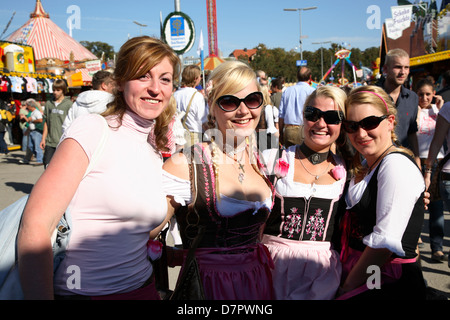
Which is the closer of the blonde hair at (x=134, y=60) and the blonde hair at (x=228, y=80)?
the blonde hair at (x=134, y=60)

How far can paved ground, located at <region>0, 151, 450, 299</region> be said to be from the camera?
3627 mm

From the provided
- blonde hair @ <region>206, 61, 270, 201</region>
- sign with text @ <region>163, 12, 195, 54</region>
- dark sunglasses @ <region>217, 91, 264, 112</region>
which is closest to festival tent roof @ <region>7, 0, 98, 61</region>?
sign with text @ <region>163, 12, 195, 54</region>

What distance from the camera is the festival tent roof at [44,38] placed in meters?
30.2

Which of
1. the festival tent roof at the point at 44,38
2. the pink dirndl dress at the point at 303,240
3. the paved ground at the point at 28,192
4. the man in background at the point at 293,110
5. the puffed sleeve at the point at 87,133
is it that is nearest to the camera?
the puffed sleeve at the point at 87,133

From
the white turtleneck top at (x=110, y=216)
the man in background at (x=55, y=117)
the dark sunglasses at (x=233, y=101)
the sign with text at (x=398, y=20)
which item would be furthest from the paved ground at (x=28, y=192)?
the sign with text at (x=398, y=20)

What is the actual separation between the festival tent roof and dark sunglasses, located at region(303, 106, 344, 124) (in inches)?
1259

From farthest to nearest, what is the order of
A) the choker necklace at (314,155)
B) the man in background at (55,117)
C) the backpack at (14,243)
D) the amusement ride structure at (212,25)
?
the amusement ride structure at (212,25) → the man in background at (55,117) → the choker necklace at (314,155) → the backpack at (14,243)

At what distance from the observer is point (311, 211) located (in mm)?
1982

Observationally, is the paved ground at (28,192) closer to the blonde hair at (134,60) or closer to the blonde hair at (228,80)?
the blonde hair at (228,80)

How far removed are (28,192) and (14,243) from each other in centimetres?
732

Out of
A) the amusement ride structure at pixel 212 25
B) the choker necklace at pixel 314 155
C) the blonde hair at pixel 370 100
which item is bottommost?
the choker necklace at pixel 314 155

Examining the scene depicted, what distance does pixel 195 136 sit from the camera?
5.69 m

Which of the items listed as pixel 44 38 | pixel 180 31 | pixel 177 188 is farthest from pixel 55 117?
pixel 44 38
